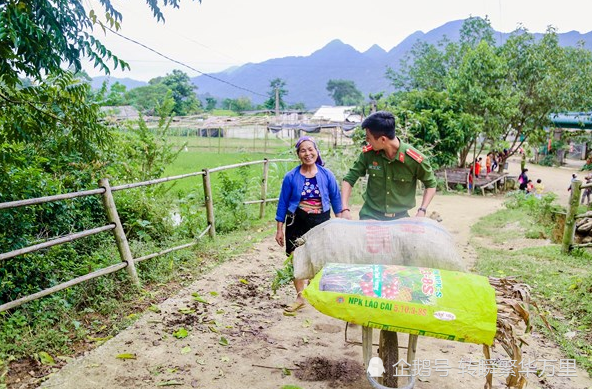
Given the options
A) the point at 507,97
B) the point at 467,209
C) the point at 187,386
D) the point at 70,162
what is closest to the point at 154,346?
the point at 187,386

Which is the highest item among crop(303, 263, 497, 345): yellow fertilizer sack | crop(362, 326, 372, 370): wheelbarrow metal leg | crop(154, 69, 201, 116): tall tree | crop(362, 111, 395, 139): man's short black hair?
crop(154, 69, 201, 116): tall tree

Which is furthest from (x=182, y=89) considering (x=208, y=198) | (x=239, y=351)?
(x=239, y=351)

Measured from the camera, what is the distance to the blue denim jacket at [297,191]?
3.96 meters

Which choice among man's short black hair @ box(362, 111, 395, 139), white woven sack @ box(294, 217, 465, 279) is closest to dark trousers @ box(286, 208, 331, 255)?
man's short black hair @ box(362, 111, 395, 139)

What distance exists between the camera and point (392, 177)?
3.39 m

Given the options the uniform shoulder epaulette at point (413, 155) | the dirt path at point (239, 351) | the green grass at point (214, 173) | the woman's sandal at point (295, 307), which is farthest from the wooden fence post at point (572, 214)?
the green grass at point (214, 173)

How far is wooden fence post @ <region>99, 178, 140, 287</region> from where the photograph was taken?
4.25m

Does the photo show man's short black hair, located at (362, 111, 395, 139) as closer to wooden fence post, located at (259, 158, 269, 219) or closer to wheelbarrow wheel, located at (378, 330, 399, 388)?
wheelbarrow wheel, located at (378, 330, 399, 388)

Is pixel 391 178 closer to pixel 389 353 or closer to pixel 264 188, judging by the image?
pixel 389 353

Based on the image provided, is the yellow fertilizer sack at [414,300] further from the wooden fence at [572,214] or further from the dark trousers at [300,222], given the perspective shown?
the wooden fence at [572,214]

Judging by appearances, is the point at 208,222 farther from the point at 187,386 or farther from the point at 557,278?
the point at 557,278

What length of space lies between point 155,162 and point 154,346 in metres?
4.00

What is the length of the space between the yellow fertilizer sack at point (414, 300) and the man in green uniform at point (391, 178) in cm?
112

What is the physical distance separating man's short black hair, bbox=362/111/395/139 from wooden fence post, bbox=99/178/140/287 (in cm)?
244
